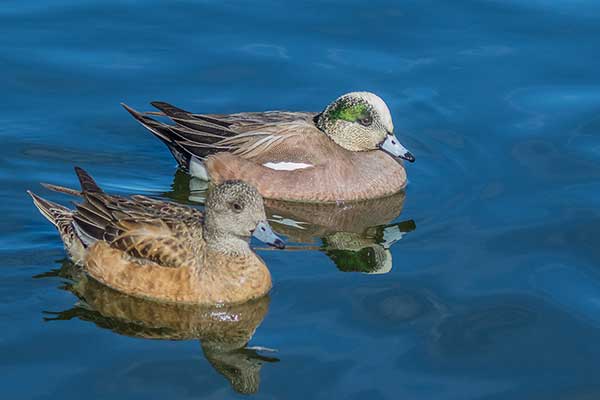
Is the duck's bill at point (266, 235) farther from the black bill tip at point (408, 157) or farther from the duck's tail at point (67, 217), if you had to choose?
the black bill tip at point (408, 157)

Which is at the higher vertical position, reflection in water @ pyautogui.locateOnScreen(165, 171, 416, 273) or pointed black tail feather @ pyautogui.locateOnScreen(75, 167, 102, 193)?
pointed black tail feather @ pyautogui.locateOnScreen(75, 167, 102, 193)

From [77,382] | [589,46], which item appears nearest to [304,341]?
[77,382]

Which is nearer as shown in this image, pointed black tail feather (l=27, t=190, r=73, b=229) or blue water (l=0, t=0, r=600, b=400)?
blue water (l=0, t=0, r=600, b=400)

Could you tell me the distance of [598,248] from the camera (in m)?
10.1

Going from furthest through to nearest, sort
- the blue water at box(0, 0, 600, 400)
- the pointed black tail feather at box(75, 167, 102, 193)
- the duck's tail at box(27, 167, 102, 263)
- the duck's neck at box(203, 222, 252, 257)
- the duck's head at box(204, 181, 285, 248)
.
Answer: the pointed black tail feather at box(75, 167, 102, 193) → the duck's tail at box(27, 167, 102, 263) → the duck's neck at box(203, 222, 252, 257) → the duck's head at box(204, 181, 285, 248) → the blue water at box(0, 0, 600, 400)

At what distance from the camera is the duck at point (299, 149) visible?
11.5 metres

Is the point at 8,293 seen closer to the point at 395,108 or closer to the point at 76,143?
the point at 76,143

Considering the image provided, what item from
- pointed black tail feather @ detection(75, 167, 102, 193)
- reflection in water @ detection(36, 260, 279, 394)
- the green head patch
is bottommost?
reflection in water @ detection(36, 260, 279, 394)

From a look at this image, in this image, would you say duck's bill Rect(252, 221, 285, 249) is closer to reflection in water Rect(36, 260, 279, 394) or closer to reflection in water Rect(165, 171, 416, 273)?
reflection in water Rect(36, 260, 279, 394)

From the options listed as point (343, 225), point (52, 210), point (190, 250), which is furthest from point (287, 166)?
point (190, 250)

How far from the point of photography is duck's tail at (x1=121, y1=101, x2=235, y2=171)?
461 inches

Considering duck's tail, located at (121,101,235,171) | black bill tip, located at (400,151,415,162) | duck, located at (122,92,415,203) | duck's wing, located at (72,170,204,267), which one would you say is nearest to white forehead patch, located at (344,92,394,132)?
duck, located at (122,92,415,203)

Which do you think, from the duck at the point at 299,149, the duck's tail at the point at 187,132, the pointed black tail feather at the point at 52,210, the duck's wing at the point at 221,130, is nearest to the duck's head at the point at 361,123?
the duck at the point at 299,149

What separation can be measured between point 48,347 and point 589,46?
812 centimetres
